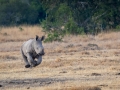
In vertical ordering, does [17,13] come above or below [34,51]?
below

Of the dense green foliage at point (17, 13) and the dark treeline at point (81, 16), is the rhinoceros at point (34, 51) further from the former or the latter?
the dense green foliage at point (17, 13)

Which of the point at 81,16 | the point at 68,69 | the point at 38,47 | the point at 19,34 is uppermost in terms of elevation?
the point at 38,47

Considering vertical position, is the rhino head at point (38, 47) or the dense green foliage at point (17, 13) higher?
the rhino head at point (38, 47)

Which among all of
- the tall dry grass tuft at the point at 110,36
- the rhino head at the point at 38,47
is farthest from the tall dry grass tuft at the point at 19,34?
the rhino head at the point at 38,47

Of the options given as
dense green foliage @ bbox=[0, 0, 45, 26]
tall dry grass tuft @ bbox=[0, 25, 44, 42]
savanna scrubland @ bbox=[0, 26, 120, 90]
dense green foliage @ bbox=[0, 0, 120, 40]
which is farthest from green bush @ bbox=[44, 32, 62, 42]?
dense green foliage @ bbox=[0, 0, 45, 26]

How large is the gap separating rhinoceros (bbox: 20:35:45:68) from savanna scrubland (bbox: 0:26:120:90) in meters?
0.30

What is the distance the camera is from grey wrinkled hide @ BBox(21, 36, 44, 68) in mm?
16797

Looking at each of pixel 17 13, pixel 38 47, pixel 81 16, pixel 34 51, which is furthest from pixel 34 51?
pixel 17 13

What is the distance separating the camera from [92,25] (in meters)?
37.0

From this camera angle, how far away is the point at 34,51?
1728 cm

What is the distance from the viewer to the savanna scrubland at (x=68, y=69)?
13.4m

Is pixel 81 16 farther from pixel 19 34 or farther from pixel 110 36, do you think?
pixel 110 36

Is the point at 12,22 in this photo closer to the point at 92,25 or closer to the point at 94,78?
the point at 92,25

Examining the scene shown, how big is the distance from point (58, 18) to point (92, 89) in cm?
2521
